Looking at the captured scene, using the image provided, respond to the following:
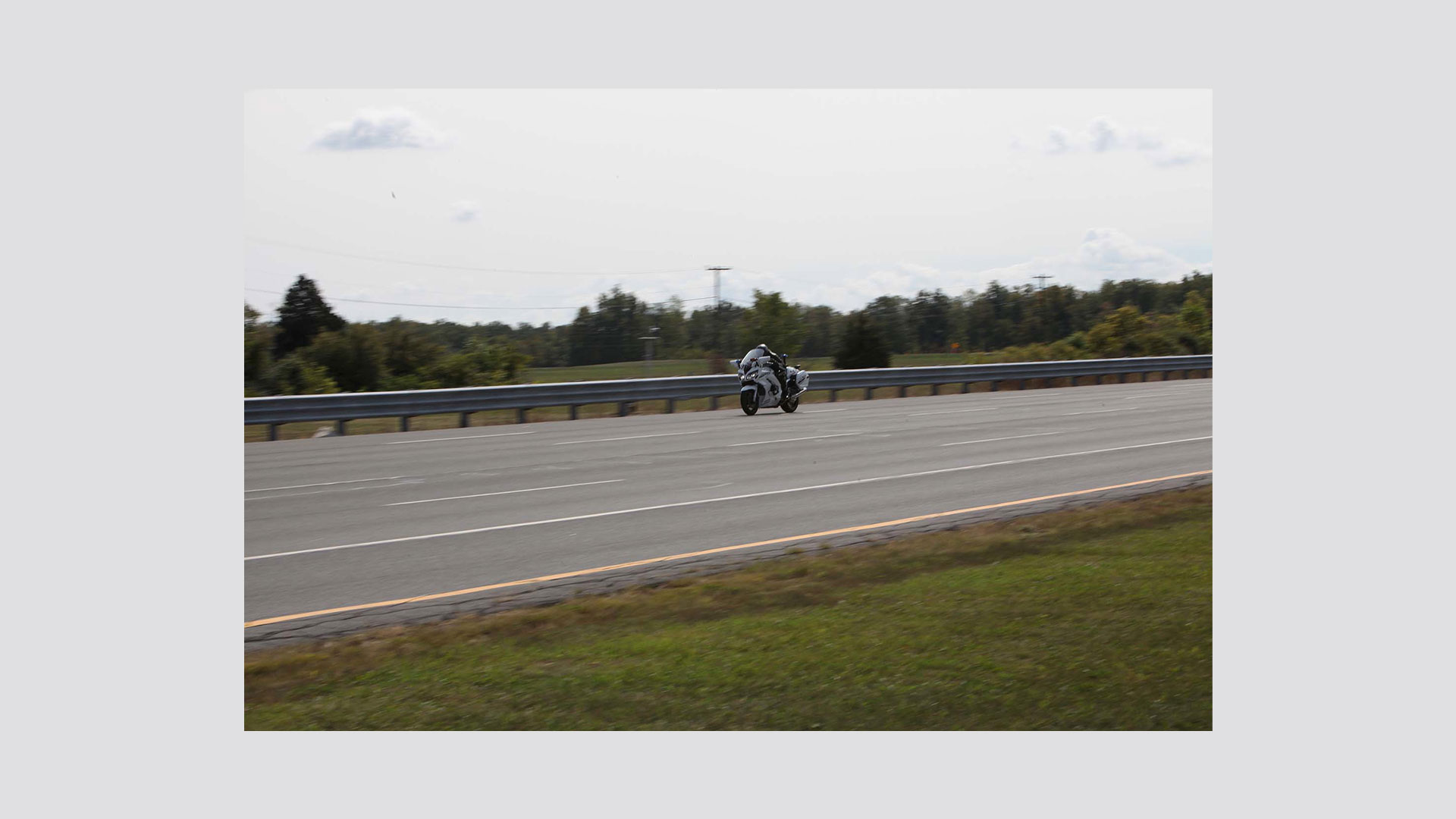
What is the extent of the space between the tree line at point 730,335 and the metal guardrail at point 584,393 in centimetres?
268

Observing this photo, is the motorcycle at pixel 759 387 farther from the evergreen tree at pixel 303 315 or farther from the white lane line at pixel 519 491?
the evergreen tree at pixel 303 315

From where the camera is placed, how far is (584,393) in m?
26.4

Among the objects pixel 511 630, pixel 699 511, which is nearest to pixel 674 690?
pixel 511 630

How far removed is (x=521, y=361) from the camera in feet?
111

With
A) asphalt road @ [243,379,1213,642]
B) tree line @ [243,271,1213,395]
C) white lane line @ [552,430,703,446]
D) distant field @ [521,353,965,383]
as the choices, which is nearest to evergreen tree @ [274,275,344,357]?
tree line @ [243,271,1213,395]

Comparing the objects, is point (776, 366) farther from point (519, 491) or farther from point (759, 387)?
point (519, 491)

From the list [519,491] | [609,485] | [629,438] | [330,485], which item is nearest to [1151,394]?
[629,438]

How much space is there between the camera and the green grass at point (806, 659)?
5.61 meters

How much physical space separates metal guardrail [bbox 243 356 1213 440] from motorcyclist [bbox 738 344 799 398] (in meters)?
2.72

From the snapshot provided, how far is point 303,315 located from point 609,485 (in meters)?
25.3

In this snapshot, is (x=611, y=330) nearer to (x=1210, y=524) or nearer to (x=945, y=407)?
(x=945, y=407)

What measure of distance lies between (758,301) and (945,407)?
17320 mm

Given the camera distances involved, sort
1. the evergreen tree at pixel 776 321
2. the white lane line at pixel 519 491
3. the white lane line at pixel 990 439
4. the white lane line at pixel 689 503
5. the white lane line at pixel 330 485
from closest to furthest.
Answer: the white lane line at pixel 689 503 < the white lane line at pixel 519 491 < the white lane line at pixel 330 485 < the white lane line at pixel 990 439 < the evergreen tree at pixel 776 321

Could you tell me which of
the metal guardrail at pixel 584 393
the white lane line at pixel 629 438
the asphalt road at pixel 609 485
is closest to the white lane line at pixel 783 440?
the asphalt road at pixel 609 485
